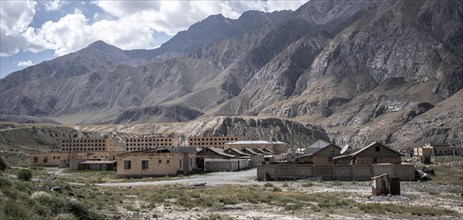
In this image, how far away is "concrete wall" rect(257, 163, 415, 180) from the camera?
55031 mm

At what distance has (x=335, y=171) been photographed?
56312 mm

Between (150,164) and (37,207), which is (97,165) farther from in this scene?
(37,207)

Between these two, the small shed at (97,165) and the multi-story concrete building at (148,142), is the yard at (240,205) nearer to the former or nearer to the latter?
the small shed at (97,165)

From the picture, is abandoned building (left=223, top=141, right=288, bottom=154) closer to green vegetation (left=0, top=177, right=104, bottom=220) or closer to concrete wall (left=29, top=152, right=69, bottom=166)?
concrete wall (left=29, top=152, right=69, bottom=166)

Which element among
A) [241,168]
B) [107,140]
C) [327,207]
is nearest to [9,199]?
[327,207]

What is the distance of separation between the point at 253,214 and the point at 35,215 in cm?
1396

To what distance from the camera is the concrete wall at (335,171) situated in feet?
181

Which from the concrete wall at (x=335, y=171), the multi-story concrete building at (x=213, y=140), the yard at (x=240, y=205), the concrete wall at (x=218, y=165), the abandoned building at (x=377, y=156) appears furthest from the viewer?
the multi-story concrete building at (x=213, y=140)

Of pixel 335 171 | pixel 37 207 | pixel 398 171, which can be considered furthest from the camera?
pixel 335 171

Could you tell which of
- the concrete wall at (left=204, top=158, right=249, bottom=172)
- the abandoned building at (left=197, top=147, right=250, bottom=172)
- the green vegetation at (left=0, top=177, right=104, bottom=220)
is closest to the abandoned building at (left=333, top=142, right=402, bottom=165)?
the concrete wall at (left=204, top=158, right=249, bottom=172)

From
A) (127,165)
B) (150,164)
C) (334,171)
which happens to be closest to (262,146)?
(150,164)

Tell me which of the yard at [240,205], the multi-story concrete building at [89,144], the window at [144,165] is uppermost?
the multi-story concrete building at [89,144]

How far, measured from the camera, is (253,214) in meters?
27.7

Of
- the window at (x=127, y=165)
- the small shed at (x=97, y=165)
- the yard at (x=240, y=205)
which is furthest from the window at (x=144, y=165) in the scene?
the yard at (x=240, y=205)
